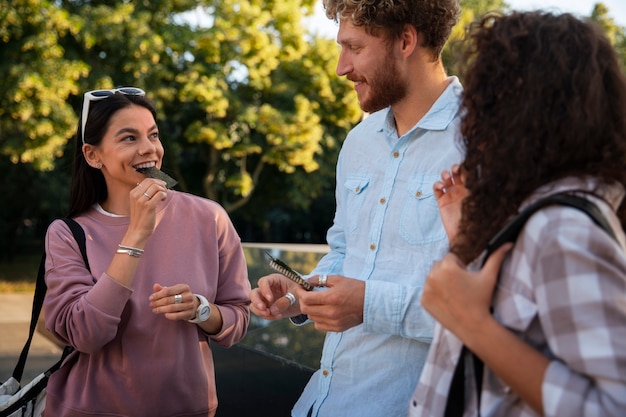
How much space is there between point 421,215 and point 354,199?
297 mm

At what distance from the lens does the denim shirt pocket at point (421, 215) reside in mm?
1868

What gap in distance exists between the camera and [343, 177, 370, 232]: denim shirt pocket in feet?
6.84

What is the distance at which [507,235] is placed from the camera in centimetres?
124

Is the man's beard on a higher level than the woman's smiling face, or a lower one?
higher

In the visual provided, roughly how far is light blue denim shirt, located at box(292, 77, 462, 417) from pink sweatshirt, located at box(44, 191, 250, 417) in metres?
0.45

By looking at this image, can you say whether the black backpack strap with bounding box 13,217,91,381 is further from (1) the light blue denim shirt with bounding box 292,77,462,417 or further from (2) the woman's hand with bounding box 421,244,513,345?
(2) the woman's hand with bounding box 421,244,513,345

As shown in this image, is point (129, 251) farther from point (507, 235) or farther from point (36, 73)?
point (36, 73)

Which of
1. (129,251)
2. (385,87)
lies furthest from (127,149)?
(385,87)

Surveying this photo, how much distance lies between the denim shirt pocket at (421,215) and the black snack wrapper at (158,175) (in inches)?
36.4

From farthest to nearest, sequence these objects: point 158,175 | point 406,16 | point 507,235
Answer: point 158,175
point 406,16
point 507,235

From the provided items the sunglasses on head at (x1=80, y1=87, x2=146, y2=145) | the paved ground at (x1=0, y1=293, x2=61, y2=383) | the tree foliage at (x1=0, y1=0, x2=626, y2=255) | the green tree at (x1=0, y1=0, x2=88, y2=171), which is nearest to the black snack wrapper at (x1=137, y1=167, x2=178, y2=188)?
the sunglasses on head at (x1=80, y1=87, x2=146, y2=145)

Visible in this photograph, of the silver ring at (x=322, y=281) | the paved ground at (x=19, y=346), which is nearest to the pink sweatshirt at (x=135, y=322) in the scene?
the silver ring at (x=322, y=281)

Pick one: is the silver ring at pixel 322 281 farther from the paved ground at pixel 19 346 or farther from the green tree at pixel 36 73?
the green tree at pixel 36 73

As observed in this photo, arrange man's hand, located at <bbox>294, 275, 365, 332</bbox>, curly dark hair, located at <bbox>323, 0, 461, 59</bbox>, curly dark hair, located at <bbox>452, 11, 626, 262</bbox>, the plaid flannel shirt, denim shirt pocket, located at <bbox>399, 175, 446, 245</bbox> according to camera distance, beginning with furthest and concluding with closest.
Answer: curly dark hair, located at <bbox>323, 0, 461, 59</bbox> → denim shirt pocket, located at <bbox>399, 175, 446, 245</bbox> → man's hand, located at <bbox>294, 275, 365, 332</bbox> → curly dark hair, located at <bbox>452, 11, 626, 262</bbox> → the plaid flannel shirt
